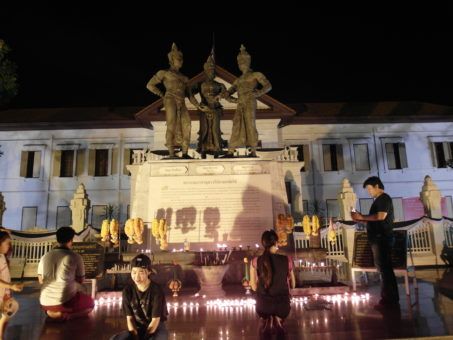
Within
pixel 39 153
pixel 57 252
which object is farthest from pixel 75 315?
pixel 39 153

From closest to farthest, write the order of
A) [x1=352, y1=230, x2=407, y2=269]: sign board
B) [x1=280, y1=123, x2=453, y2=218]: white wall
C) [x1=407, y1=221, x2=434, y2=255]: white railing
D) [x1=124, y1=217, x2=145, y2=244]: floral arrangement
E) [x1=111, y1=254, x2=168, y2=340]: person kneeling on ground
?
1. [x1=111, y1=254, x2=168, y2=340]: person kneeling on ground
2. [x1=352, y1=230, x2=407, y2=269]: sign board
3. [x1=124, y1=217, x2=145, y2=244]: floral arrangement
4. [x1=407, y1=221, x2=434, y2=255]: white railing
5. [x1=280, y1=123, x2=453, y2=218]: white wall

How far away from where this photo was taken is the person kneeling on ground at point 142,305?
10.2 ft

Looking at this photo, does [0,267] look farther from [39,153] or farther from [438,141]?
[438,141]

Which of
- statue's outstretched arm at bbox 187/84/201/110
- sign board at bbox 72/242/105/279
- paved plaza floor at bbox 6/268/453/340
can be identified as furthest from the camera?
statue's outstretched arm at bbox 187/84/201/110

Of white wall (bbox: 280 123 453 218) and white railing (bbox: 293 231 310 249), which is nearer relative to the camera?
white railing (bbox: 293 231 310 249)

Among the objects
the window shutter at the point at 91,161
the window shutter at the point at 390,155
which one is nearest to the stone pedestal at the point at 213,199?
the window shutter at the point at 91,161

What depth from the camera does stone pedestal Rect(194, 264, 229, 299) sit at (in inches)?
247

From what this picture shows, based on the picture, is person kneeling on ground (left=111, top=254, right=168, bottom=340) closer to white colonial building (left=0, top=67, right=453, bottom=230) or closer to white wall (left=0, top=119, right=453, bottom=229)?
white wall (left=0, top=119, right=453, bottom=229)

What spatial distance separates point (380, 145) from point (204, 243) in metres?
22.9

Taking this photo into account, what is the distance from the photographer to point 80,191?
16.0m

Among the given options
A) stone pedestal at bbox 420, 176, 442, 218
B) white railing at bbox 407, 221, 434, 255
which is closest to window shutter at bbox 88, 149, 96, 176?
white railing at bbox 407, 221, 434, 255

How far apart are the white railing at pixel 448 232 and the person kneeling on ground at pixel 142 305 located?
536 inches

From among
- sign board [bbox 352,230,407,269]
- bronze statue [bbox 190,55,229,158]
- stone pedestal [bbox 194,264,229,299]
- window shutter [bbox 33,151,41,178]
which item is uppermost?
window shutter [bbox 33,151,41,178]

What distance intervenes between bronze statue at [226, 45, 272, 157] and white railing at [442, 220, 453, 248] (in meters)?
9.55
